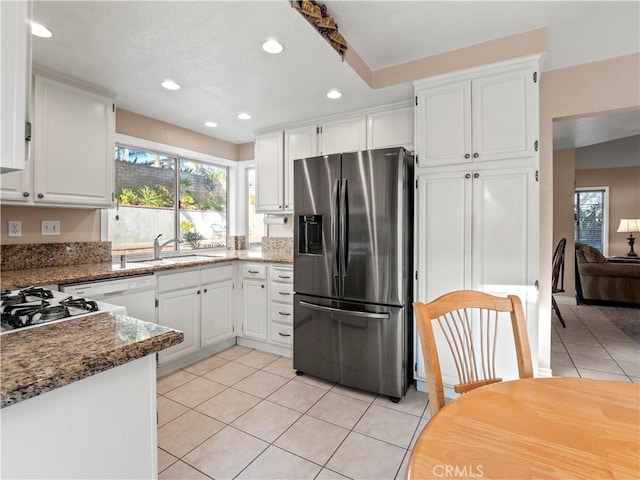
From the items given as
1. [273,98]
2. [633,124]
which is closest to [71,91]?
[273,98]

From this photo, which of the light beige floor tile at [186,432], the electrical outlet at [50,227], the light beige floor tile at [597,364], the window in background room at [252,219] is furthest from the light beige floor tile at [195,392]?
the light beige floor tile at [597,364]

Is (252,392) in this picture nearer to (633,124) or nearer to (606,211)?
(633,124)

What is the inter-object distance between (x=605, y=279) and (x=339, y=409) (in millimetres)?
5098

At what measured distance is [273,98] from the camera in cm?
284

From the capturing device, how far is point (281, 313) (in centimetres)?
309

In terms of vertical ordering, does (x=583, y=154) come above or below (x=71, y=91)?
above

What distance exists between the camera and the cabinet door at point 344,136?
3.10 meters

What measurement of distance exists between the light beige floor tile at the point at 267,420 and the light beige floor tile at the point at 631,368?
9.11ft

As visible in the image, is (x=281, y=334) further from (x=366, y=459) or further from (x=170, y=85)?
(x=170, y=85)

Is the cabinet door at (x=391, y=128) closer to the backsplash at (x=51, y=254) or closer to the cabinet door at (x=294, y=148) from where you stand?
the cabinet door at (x=294, y=148)

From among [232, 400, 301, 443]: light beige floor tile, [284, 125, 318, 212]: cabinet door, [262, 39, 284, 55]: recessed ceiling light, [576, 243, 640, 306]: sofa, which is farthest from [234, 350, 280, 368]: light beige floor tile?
[576, 243, 640, 306]: sofa

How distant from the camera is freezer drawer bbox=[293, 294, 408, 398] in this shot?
7.66ft

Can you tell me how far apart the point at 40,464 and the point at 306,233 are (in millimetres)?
2089
